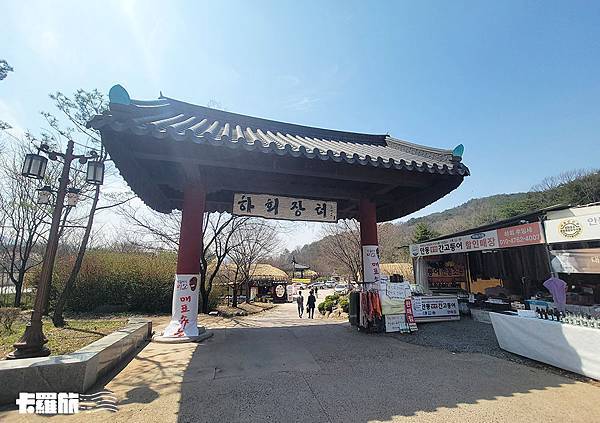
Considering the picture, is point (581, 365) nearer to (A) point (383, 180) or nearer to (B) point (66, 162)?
(A) point (383, 180)

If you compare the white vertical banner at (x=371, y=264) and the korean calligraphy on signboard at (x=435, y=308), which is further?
the korean calligraphy on signboard at (x=435, y=308)

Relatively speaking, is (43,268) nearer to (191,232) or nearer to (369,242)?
(191,232)

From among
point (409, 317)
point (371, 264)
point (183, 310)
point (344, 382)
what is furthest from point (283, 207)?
point (344, 382)

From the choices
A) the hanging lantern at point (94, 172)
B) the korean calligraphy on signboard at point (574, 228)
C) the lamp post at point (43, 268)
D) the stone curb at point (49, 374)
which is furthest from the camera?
the korean calligraphy on signboard at point (574, 228)

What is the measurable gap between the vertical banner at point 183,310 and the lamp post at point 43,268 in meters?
2.21

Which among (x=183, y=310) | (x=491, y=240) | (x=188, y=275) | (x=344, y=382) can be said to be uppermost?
(x=491, y=240)

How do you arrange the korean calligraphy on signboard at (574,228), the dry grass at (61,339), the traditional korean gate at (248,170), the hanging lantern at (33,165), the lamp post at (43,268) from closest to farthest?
the traditional korean gate at (248,170) < the lamp post at (43,268) < the hanging lantern at (33,165) < the dry grass at (61,339) < the korean calligraphy on signboard at (574,228)

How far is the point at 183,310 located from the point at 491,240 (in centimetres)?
1119

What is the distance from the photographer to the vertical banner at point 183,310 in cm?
625

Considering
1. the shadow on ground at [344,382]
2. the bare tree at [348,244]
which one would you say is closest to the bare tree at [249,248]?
the bare tree at [348,244]

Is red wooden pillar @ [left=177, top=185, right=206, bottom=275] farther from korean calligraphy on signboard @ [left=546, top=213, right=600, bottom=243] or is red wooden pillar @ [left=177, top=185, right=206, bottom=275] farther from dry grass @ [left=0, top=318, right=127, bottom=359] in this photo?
korean calligraphy on signboard @ [left=546, top=213, right=600, bottom=243]

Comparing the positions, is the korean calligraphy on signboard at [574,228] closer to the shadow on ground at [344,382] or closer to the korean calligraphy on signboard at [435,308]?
the korean calligraphy on signboard at [435,308]

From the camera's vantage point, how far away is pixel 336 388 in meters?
3.71

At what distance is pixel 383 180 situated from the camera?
648 cm
